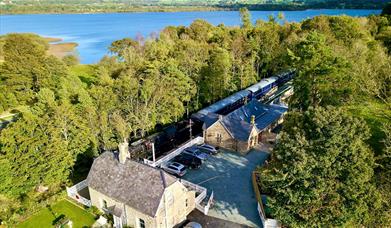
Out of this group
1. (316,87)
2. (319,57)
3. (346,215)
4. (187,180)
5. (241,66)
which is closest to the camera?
(346,215)

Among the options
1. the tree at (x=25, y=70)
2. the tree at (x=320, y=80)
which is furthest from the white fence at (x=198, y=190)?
the tree at (x=25, y=70)

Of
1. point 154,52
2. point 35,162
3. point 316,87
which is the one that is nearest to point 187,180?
point 35,162

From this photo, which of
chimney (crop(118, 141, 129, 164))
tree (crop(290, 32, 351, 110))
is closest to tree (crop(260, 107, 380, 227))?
chimney (crop(118, 141, 129, 164))

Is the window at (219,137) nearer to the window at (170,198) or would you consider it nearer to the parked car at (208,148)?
the parked car at (208,148)

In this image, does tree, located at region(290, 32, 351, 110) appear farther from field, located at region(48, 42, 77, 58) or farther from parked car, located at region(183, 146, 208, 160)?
field, located at region(48, 42, 77, 58)

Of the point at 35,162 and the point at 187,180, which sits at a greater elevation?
the point at 35,162

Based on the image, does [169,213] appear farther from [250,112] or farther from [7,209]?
[250,112]

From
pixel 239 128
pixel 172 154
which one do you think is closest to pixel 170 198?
pixel 172 154
